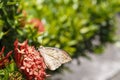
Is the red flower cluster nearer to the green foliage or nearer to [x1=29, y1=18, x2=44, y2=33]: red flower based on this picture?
the green foliage

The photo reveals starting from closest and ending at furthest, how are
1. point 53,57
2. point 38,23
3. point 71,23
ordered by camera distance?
point 53,57 < point 38,23 < point 71,23

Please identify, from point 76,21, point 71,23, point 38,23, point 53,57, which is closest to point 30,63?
point 53,57

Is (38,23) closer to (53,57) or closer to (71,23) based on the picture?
(71,23)

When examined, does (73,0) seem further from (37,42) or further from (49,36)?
(37,42)

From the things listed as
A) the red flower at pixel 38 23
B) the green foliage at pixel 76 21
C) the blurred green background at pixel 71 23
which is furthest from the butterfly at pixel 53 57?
the red flower at pixel 38 23

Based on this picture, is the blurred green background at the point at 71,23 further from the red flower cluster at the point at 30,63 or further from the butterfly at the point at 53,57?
the red flower cluster at the point at 30,63

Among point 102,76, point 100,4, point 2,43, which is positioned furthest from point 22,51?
point 100,4
